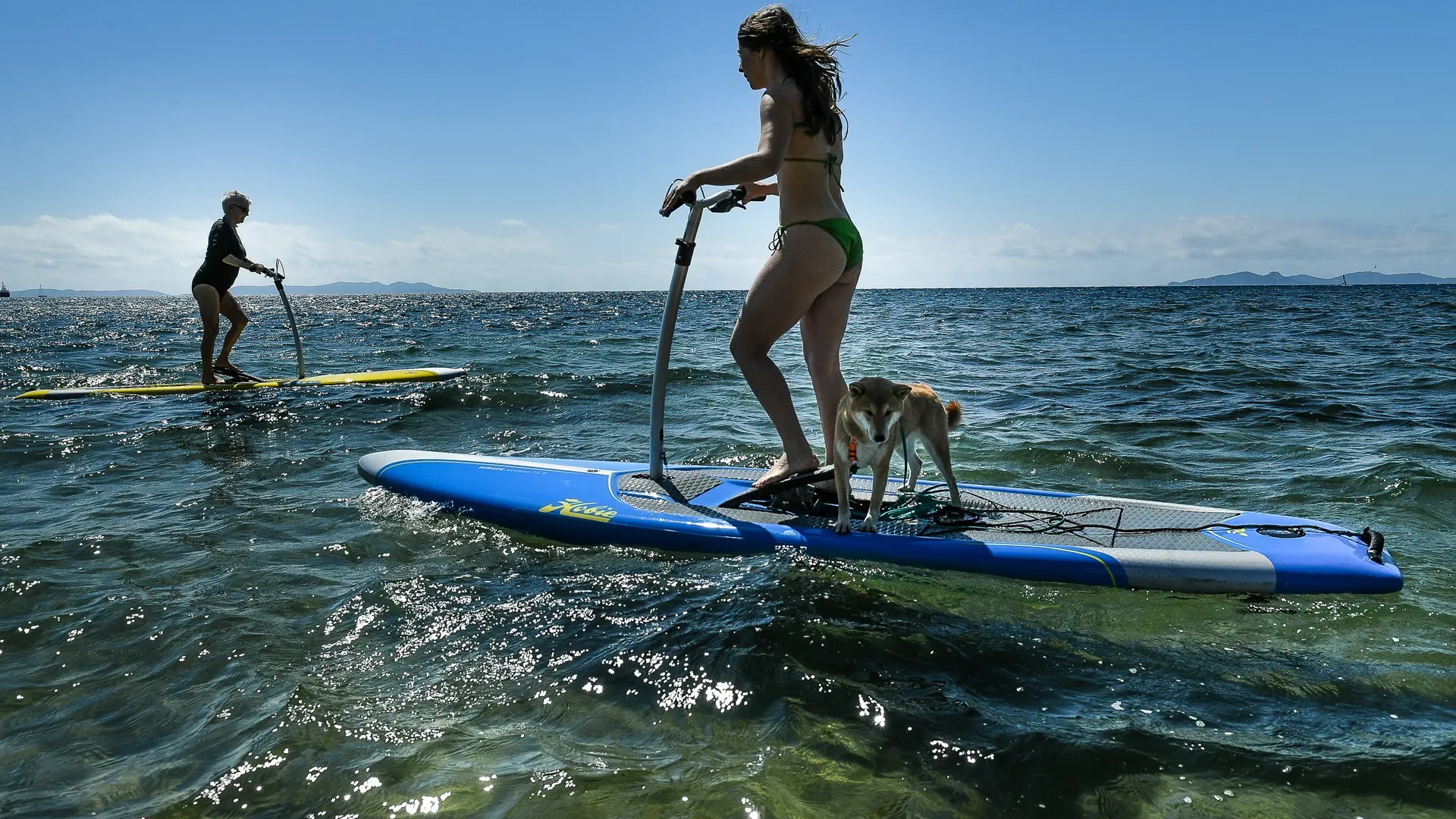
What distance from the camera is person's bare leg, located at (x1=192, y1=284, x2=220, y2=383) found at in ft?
37.5

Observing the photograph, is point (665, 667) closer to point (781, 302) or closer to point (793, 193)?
point (781, 302)

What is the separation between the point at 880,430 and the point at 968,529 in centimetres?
89

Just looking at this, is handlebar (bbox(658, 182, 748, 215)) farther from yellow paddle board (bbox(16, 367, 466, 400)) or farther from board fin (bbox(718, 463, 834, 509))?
yellow paddle board (bbox(16, 367, 466, 400))

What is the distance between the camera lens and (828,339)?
4.76m

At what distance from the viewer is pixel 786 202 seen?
4.59 m

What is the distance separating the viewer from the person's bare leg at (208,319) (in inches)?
450

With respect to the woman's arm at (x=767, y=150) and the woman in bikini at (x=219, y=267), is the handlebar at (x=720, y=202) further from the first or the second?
the woman in bikini at (x=219, y=267)

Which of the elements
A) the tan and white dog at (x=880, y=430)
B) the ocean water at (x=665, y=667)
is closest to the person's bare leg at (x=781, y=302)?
the tan and white dog at (x=880, y=430)

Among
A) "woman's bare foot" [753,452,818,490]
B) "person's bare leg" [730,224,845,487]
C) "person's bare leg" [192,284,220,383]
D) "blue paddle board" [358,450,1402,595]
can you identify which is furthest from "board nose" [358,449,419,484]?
"person's bare leg" [192,284,220,383]

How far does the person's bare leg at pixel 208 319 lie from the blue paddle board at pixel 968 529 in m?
7.08

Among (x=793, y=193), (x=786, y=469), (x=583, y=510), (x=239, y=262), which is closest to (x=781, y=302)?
(x=793, y=193)

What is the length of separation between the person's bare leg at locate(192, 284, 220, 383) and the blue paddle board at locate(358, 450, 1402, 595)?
708 cm

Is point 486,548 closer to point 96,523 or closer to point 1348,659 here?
point 96,523

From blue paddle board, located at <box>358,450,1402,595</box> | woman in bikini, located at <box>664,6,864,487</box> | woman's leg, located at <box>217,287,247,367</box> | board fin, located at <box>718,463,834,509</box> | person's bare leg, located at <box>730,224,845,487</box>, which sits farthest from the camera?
woman's leg, located at <box>217,287,247,367</box>
